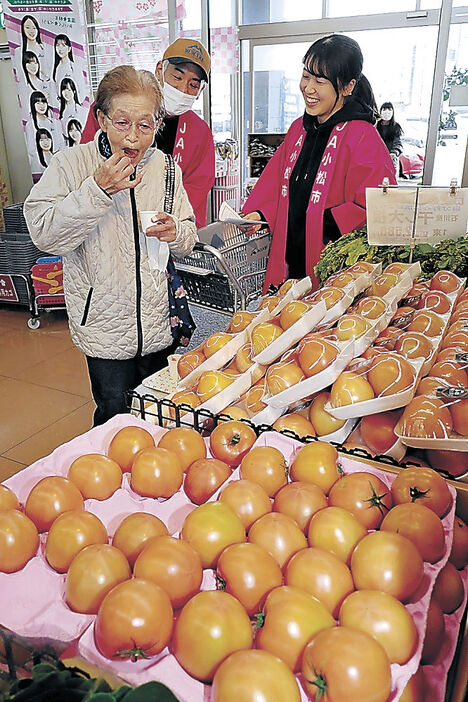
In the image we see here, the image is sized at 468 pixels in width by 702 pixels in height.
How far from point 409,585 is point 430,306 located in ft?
3.49

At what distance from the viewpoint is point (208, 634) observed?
76cm

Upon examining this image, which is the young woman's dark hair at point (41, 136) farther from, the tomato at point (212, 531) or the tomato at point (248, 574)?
the tomato at point (248, 574)

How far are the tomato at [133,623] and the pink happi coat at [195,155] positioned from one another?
3303mm

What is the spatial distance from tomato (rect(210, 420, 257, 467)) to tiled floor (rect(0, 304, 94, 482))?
207 centimetres

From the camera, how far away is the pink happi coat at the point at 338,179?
268 centimetres

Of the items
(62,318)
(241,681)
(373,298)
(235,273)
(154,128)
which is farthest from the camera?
(62,318)

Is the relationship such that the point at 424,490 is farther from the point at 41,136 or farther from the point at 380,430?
the point at 41,136

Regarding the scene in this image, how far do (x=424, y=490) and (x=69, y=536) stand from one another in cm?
64

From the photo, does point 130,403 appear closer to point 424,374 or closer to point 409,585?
point 424,374

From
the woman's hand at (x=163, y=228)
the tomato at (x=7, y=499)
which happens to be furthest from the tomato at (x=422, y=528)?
the woman's hand at (x=163, y=228)

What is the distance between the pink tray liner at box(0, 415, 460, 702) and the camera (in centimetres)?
75

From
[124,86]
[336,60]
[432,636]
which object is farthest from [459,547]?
[336,60]

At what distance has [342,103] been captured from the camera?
105 inches

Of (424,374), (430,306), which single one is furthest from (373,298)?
(424,374)
